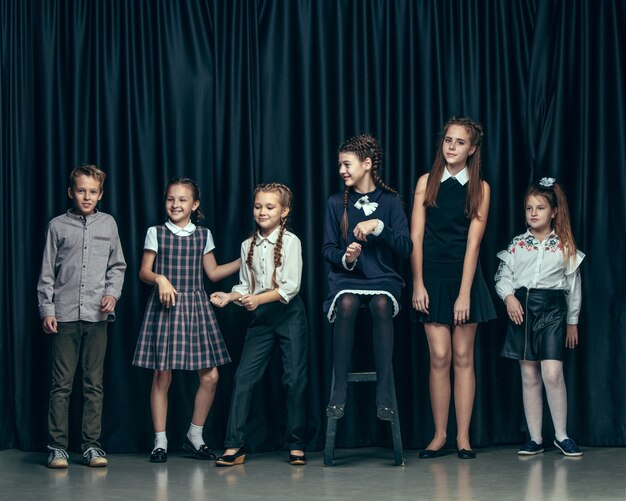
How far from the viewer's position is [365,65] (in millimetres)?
4613

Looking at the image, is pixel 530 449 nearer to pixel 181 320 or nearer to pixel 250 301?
pixel 250 301

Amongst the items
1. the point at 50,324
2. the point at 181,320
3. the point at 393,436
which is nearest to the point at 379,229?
the point at 393,436

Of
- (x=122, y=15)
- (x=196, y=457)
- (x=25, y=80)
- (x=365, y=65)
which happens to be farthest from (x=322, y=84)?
(x=196, y=457)

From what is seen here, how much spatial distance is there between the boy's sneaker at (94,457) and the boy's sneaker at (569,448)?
200cm

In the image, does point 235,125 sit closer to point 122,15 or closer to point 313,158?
point 313,158

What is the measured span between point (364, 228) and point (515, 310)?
0.86 m

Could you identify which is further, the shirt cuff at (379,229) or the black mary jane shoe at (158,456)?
the black mary jane shoe at (158,456)

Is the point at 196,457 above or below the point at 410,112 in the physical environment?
below

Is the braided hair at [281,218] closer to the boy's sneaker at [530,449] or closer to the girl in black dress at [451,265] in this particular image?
the girl in black dress at [451,265]

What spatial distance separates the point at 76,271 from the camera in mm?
4148

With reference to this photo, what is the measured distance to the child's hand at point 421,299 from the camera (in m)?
4.21

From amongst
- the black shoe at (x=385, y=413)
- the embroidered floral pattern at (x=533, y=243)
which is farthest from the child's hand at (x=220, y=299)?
the embroidered floral pattern at (x=533, y=243)

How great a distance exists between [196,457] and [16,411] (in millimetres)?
909

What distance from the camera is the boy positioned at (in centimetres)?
412
